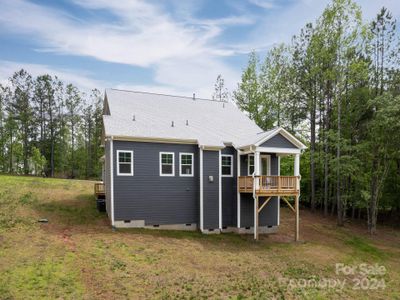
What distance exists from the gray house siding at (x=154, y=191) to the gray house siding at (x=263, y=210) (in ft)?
8.91

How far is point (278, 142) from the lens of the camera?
16.4 metres

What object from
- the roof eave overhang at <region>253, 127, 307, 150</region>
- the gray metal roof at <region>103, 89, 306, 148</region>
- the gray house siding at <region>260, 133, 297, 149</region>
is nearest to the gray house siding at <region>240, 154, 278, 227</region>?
the gray house siding at <region>260, 133, 297, 149</region>

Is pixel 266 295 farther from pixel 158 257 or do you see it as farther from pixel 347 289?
pixel 158 257

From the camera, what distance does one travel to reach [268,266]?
11766 millimetres

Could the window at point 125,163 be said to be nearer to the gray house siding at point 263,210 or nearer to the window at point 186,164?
the window at point 186,164

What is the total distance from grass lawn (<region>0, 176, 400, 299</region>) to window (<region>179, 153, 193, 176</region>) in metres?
3.33

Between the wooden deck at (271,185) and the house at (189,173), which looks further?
the wooden deck at (271,185)

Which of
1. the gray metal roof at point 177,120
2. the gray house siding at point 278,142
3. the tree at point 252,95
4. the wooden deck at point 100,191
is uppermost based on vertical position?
the tree at point 252,95

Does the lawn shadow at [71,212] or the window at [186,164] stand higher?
the window at [186,164]

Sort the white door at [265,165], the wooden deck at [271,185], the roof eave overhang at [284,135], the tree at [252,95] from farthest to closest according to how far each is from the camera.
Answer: the tree at [252,95] < the white door at [265,165] < the roof eave overhang at [284,135] < the wooden deck at [271,185]

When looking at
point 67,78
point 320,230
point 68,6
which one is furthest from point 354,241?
point 67,78

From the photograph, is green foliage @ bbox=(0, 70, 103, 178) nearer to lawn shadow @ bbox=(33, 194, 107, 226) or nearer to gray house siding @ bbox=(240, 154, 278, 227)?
lawn shadow @ bbox=(33, 194, 107, 226)

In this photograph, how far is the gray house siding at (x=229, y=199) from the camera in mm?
17109

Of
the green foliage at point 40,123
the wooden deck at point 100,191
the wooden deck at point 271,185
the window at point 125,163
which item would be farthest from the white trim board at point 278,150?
the green foliage at point 40,123
